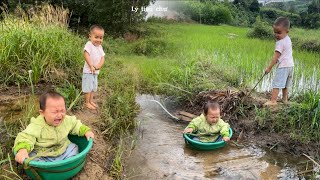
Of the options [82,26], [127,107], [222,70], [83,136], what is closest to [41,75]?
[127,107]

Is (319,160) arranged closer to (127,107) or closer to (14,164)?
(127,107)

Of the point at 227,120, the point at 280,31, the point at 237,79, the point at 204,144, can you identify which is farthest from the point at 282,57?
the point at 204,144

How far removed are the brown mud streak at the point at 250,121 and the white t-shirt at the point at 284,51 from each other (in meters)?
0.70

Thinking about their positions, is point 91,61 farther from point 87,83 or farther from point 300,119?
point 300,119

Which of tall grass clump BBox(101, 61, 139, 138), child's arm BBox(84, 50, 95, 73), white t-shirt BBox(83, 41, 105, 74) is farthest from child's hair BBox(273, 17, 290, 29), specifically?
child's arm BBox(84, 50, 95, 73)

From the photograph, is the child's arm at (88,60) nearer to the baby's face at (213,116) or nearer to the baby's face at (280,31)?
the baby's face at (213,116)

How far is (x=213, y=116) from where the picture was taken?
497 centimetres

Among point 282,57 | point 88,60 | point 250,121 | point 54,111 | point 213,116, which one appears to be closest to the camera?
point 54,111

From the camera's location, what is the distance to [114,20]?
15195 millimetres

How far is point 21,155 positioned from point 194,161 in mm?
2387

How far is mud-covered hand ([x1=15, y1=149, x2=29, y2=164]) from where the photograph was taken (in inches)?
122

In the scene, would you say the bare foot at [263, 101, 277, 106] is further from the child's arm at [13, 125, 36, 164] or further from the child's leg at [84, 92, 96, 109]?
the child's arm at [13, 125, 36, 164]

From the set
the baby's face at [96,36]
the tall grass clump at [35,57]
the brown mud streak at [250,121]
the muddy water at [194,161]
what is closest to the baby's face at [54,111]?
the muddy water at [194,161]

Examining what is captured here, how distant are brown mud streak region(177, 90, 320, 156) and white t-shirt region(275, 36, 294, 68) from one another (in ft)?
2.29
